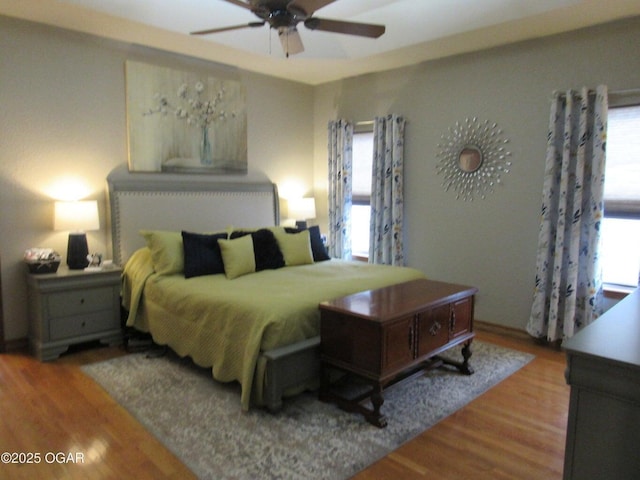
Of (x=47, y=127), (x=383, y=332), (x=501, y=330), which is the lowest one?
(x=501, y=330)

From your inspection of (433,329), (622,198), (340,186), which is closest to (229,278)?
(433,329)

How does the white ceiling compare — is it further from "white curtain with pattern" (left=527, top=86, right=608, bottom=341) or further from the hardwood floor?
the hardwood floor

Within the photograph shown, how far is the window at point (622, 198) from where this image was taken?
3502 mm

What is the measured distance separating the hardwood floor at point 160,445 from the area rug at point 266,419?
0.08 metres

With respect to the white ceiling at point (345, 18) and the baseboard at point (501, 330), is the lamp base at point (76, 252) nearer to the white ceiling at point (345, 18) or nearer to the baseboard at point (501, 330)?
the white ceiling at point (345, 18)

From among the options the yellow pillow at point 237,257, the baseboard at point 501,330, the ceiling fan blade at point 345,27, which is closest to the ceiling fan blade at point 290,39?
the ceiling fan blade at point 345,27

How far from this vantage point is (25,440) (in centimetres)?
235

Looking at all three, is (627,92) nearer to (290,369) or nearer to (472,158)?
(472,158)

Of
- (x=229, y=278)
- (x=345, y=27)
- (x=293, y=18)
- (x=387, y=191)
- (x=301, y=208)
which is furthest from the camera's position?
(x=301, y=208)

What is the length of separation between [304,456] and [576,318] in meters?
2.69

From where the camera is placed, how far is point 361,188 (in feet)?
17.7

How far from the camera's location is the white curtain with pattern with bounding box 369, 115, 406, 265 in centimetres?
480

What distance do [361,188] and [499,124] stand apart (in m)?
1.79

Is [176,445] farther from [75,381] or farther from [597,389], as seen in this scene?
[597,389]
